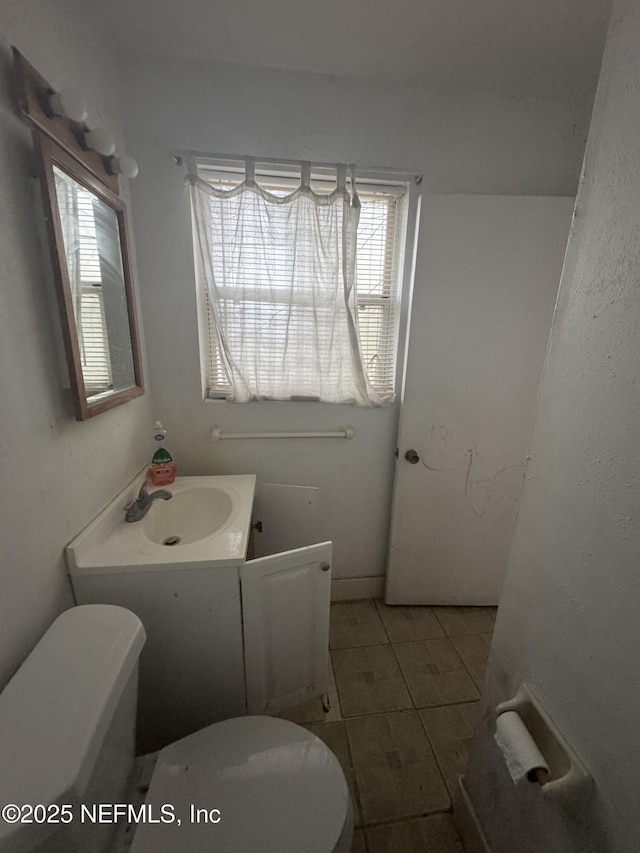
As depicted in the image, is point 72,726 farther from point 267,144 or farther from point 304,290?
point 267,144

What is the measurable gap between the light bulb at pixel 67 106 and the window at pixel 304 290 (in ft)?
1.78

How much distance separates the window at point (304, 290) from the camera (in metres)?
1.37

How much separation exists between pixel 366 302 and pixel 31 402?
1268 mm

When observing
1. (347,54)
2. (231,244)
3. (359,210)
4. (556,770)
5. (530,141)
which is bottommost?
(556,770)

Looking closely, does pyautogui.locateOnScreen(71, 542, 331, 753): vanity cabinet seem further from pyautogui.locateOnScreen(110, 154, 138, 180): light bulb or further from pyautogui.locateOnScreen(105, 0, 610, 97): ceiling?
pyautogui.locateOnScreen(105, 0, 610, 97): ceiling

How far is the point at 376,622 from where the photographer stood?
171cm

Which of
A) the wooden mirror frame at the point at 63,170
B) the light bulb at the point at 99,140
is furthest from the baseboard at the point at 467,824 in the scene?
the light bulb at the point at 99,140

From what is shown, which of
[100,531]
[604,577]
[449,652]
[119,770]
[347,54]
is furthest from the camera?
[449,652]

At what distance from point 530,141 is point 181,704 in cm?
248

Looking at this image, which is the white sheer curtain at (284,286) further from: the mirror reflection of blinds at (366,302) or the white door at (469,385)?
the white door at (469,385)

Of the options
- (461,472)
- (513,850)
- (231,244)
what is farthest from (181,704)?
(231,244)

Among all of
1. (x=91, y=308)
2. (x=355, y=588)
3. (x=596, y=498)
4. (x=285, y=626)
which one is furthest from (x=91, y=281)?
(x=355, y=588)

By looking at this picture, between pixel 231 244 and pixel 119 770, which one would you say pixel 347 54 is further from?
pixel 119 770

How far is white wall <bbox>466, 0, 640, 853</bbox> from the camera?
1.73 ft
